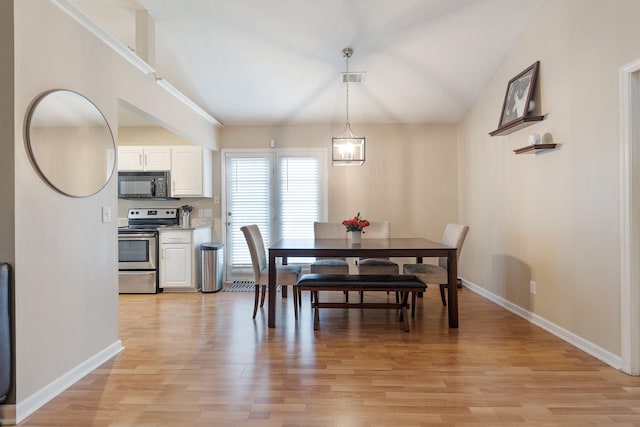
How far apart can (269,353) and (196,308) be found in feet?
5.61

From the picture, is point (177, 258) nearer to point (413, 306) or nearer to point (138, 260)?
point (138, 260)

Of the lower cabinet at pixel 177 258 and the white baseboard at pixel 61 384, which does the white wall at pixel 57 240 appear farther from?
the lower cabinet at pixel 177 258

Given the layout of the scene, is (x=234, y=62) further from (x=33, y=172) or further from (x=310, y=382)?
(x=310, y=382)

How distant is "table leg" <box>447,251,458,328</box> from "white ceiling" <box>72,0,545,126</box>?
233 centimetres

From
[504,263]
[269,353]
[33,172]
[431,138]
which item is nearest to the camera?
[33,172]

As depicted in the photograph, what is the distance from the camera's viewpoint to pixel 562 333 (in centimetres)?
304

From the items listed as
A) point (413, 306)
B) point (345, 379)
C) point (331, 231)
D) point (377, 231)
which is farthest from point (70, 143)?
point (377, 231)

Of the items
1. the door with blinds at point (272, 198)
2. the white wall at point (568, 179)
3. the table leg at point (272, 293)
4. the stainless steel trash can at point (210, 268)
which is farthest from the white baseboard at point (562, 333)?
the stainless steel trash can at point (210, 268)

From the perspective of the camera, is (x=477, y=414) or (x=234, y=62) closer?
(x=477, y=414)

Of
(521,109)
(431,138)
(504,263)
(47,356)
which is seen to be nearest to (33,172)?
(47,356)

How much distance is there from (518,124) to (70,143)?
3.76 m

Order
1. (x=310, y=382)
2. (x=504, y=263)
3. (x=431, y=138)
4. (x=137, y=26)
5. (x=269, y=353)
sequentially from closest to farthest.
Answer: (x=310, y=382) < (x=269, y=353) < (x=137, y=26) < (x=504, y=263) < (x=431, y=138)

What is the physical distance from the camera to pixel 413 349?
2854 millimetres

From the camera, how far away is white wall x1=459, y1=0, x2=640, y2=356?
254cm
